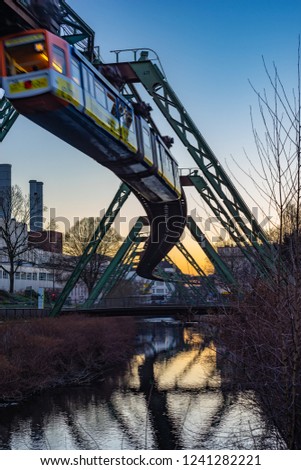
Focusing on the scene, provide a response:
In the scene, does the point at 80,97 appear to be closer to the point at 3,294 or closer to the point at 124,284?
the point at 3,294

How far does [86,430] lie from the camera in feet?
63.8

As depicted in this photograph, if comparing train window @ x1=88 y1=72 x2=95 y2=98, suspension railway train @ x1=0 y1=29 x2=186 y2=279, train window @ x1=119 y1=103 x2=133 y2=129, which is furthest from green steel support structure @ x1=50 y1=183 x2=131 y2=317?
train window @ x1=88 y1=72 x2=95 y2=98

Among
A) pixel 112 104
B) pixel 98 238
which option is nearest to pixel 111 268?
pixel 98 238

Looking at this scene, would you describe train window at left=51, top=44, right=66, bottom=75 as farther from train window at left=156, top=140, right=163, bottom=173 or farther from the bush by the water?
the bush by the water

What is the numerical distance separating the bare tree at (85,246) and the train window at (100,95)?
4119cm

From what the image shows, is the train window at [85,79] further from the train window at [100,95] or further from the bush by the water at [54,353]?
the bush by the water at [54,353]

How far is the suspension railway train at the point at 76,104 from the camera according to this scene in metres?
16.4

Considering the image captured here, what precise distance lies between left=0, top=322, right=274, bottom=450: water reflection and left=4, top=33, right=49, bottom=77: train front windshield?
931cm

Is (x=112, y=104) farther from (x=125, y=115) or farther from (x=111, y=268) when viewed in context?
(x=111, y=268)

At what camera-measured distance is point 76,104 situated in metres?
17.2

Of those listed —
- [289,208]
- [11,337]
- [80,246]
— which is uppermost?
[80,246]

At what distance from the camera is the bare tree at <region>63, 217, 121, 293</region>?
60438mm

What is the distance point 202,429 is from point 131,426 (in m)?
2.61
